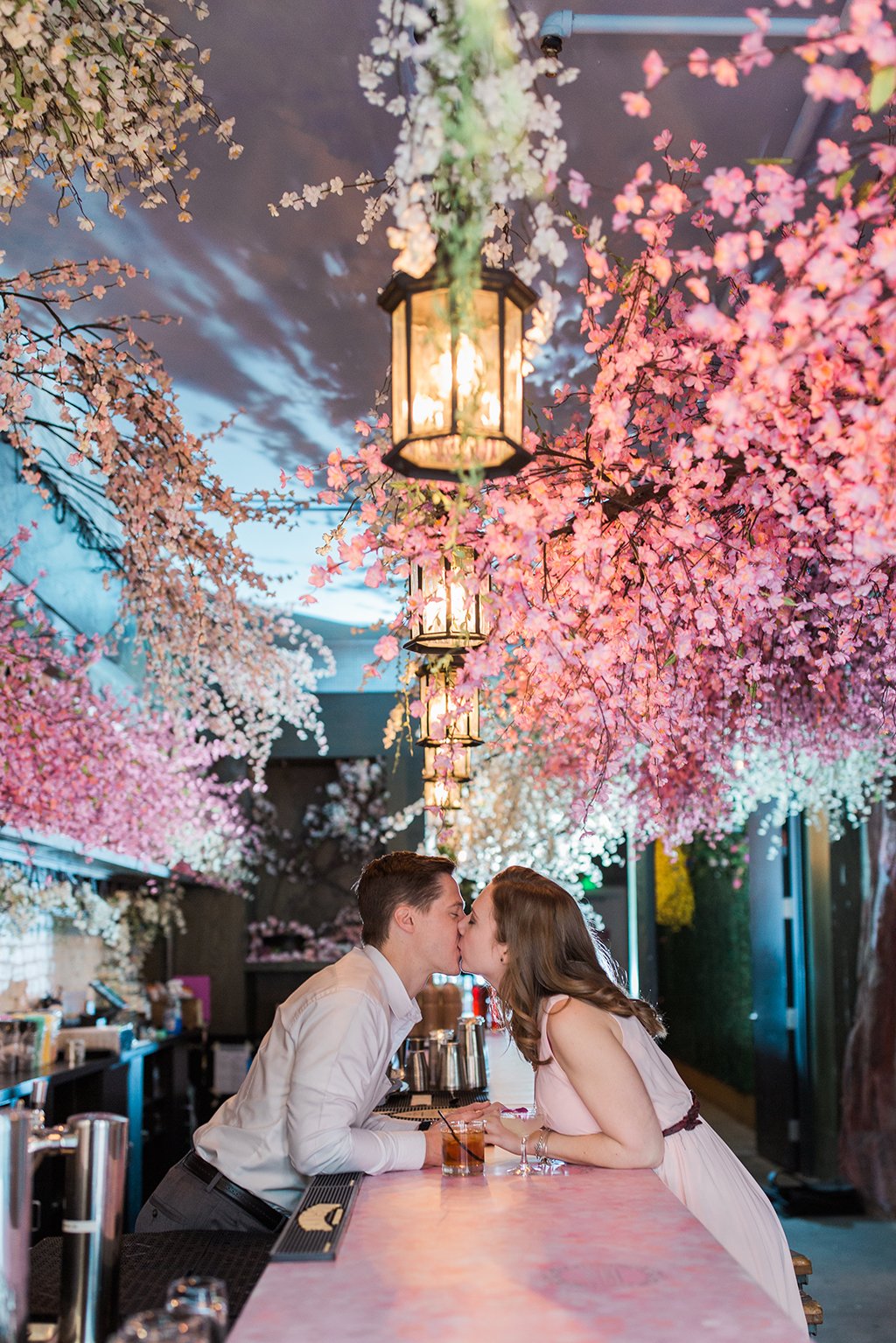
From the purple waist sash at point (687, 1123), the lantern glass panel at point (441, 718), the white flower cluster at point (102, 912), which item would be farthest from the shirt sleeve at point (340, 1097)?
the white flower cluster at point (102, 912)

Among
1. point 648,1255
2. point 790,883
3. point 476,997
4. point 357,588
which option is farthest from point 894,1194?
point 648,1255

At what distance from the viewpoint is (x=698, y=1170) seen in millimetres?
2443

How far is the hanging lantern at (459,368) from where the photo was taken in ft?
5.91

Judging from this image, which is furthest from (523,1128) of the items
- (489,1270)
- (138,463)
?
(138,463)

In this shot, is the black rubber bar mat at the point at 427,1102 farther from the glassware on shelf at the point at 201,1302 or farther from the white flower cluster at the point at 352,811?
the white flower cluster at the point at 352,811

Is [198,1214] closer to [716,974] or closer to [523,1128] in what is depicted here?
[523,1128]

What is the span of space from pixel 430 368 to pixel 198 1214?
1.65m

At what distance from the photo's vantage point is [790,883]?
838 centimetres

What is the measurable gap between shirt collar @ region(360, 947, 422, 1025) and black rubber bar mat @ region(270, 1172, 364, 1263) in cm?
44

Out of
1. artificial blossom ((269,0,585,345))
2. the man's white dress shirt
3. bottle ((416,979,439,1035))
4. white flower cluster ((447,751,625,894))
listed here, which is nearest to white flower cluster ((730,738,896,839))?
white flower cluster ((447,751,625,894))

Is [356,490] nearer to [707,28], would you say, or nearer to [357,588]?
[707,28]

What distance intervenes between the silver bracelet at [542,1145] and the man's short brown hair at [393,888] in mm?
538

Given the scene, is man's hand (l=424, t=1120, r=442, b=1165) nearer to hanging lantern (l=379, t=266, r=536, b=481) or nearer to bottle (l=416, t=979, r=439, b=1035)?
hanging lantern (l=379, t=266, r=536, b=481)

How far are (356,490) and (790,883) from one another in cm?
621
